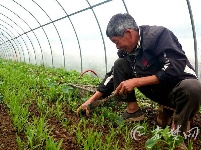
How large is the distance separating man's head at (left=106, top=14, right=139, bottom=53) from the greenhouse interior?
0.15 m

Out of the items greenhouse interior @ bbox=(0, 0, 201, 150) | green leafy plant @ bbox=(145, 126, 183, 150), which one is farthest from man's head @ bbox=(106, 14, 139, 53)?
green leafy plant @ bbox=(145, 126, 183, 150)

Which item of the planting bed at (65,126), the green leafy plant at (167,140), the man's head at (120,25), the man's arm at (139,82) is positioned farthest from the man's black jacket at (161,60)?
the green leafy plant at (167,140)

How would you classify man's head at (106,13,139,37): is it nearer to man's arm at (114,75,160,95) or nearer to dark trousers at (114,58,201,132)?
man's arm at (114,75,160,95)

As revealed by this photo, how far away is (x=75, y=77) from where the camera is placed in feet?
22.3

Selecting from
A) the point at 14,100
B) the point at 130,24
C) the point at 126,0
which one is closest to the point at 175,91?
the point at 130,24

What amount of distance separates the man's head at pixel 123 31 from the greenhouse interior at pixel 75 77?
15 centimetres

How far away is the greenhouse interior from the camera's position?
1.96 meters

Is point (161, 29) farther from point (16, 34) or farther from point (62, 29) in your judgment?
point (16, 34)

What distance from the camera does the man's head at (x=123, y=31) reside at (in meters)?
2.35

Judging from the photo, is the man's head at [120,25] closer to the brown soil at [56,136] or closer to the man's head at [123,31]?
the man's head at [123,31]

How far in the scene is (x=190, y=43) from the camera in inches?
188

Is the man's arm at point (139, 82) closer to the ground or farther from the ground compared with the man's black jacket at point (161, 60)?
closer to the ground

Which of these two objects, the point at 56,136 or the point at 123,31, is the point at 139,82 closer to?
the point at 123,31

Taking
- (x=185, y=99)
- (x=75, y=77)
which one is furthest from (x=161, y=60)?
(x=75, y=77)
